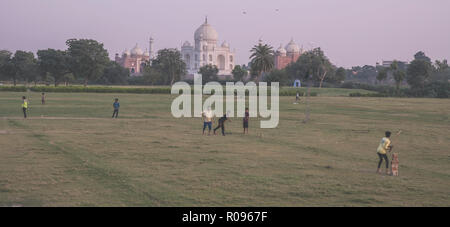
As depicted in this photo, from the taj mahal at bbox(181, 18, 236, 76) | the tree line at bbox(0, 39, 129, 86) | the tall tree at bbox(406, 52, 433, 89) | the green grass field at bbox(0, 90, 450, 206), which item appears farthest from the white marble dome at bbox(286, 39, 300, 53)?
the green grass field at bbox(0, 90, 450, 206)

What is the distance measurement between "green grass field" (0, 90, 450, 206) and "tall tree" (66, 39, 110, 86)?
188ft

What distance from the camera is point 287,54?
492ft

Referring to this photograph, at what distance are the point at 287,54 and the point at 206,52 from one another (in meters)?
28.3

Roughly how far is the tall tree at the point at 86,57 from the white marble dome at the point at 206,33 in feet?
193

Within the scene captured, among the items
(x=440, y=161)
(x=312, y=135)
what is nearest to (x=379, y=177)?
(x=440, y=161)

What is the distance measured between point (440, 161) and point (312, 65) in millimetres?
81357

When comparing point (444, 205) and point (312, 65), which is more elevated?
point (312, 65)

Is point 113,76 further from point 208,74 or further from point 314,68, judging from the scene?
point 314,68

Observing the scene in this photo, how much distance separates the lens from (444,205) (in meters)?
10.2

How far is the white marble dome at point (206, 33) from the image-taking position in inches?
5428

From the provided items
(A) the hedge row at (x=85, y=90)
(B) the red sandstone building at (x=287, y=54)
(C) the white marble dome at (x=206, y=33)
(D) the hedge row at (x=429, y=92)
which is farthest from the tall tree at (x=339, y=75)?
(C) the white marble dome at (x=206, y=33)
